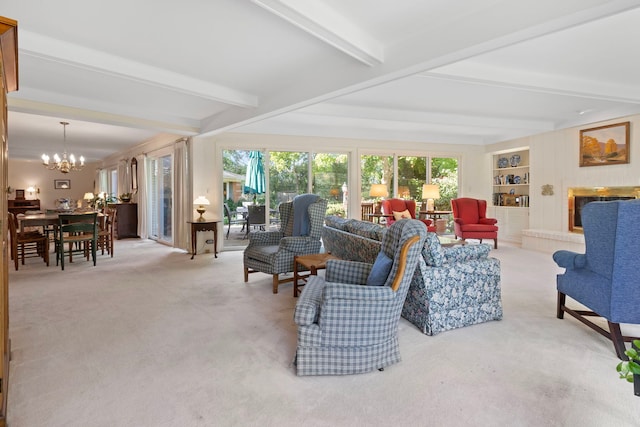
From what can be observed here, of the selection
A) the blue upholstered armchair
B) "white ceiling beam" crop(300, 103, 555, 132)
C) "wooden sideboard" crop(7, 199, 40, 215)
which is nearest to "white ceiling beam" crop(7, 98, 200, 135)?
"white ceiling beam" crop(300, 103, 555, 132)

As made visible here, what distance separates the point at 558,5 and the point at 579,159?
540 centimetres

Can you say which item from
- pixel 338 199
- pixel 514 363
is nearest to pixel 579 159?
pixel 338 199

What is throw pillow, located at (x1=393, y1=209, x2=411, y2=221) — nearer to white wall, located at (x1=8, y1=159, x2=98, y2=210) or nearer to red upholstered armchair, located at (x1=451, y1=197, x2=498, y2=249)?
red upholstered armchair, located at (x1=451, y1=197, x2=498, y2=249)

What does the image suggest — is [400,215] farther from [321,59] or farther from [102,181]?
[102,181]

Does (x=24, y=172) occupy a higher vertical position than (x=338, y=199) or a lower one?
higher

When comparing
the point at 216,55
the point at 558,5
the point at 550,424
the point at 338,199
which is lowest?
the point at 550,424

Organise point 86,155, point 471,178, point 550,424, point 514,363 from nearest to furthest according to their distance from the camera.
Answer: point 550,424 < point 514,363 < point 471,178 < point 86,155

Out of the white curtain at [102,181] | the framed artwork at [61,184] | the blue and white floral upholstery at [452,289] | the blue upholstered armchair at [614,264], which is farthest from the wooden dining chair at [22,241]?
the framed artwork at [61,184]

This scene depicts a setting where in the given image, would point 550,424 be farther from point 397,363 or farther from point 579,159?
point 579,159

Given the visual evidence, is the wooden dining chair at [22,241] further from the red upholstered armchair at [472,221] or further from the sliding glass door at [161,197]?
the red upholstered armchair at [472,221]

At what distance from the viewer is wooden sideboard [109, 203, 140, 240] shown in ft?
28.5

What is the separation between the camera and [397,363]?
93.8 inches

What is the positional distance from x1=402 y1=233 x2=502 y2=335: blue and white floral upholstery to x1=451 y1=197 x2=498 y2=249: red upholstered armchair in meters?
4.18

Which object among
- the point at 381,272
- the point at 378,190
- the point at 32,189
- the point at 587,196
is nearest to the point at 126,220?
the point at 378,190
